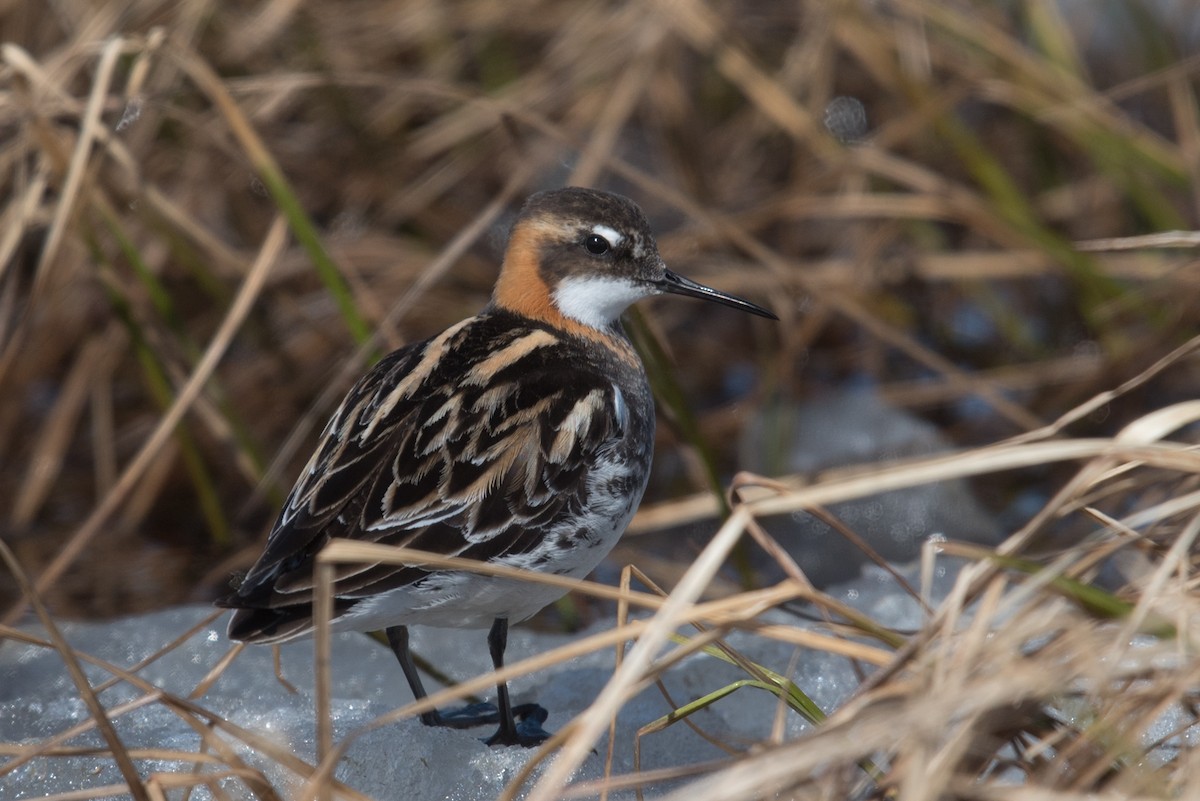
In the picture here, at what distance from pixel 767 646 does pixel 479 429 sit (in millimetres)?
A: 774

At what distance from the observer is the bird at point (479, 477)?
238cm

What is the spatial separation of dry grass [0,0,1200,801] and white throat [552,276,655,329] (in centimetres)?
27

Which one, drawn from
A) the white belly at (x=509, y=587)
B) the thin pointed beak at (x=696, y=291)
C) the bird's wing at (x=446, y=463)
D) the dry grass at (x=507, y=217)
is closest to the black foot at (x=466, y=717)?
the white belly at (x=509, y=587)

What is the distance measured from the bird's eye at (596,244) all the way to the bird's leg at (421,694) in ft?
2.95

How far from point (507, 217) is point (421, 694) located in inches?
111

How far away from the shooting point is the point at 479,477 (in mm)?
2562

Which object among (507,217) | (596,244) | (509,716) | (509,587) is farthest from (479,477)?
(507,217)

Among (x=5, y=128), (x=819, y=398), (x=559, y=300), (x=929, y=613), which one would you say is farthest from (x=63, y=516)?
(x=929, y=613)

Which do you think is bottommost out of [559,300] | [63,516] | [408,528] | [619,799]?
[63,516]

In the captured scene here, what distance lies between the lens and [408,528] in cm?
247

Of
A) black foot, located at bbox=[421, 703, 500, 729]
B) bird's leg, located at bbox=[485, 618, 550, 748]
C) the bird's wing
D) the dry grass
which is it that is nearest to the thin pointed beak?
the dry grass

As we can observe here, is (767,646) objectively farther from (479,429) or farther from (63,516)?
(63,516)

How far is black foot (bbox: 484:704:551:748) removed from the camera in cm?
259

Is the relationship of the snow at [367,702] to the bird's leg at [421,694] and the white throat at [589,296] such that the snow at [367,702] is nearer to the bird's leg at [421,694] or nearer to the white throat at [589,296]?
the bird's leg at [421,694]
